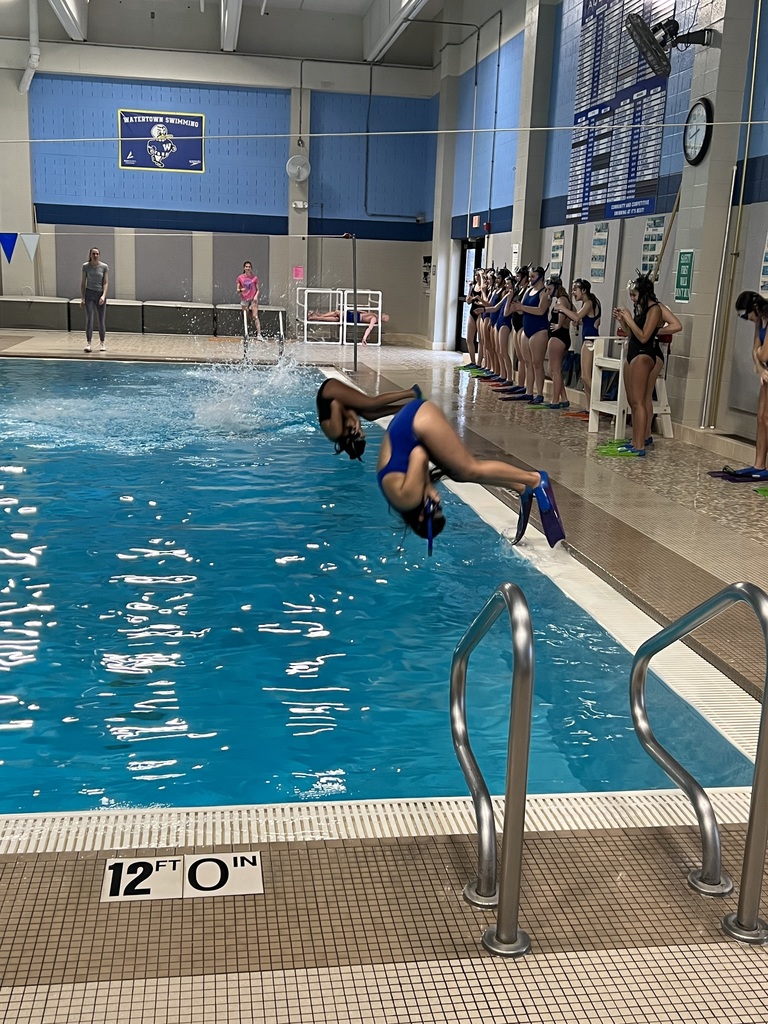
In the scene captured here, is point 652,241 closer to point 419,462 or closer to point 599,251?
point 599,251

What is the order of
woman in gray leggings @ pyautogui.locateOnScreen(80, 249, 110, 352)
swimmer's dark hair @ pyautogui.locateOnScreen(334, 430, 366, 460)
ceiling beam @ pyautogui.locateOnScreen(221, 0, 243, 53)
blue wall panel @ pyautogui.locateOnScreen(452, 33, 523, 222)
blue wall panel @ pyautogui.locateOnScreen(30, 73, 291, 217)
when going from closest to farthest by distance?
1. swimmer's dark hair @ pyautogui.locateOnScreen(334, 430, 366, 460)
2. woman in gray leggings @ pyautogui.locateOnScreen(80, 249, 110, 352)
3. blue wall panel @ pyautogui.locateOnScreen(452, 33, 523, 222)
4. ceiling beam @ pyautogui.locateOnScreen(221, 0, 243, 53)
5. blue wall panel @ pyautogui.locateOnScreen(30, 73, 291, 217)

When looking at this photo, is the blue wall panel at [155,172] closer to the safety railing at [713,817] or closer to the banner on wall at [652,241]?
the banner on wall at [652,241]

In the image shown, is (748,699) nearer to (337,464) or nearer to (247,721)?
(247,721)

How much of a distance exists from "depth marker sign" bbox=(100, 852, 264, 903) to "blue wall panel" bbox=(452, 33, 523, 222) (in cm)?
1463

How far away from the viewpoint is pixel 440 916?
87.4 inches

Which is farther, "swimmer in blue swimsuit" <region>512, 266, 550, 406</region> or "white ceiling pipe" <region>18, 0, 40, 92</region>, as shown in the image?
"white ceiling pipe" <region>18, 0, 40, 92</region>

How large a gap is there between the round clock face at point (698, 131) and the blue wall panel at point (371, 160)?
1164 centimetres

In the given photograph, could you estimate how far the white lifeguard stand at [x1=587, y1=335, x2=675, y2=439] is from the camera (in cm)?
902

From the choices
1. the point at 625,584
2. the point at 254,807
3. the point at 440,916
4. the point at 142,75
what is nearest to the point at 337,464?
the point at 625,584

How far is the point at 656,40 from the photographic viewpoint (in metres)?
9.70

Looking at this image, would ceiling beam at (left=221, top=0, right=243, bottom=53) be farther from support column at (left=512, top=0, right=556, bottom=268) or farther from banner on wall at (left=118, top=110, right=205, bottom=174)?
support column at (left=512, top=0, right=556, bottom=268)

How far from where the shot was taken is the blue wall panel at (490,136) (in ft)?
51.4

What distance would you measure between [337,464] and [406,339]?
44.1 feet

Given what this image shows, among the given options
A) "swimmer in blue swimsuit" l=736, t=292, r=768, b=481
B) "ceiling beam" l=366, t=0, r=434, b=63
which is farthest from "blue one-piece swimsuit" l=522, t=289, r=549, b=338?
"ceiling beam" l=366, t=0, r=434, b=63
